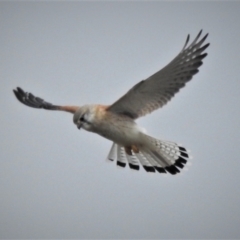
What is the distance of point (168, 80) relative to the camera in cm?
768

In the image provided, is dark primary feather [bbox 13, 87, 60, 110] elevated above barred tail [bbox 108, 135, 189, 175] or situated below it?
above

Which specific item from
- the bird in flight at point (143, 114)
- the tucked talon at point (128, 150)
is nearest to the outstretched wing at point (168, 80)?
the bird in flight at point (143, 114)

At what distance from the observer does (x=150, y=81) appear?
7.62m

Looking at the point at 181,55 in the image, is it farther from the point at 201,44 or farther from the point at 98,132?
the point at 98,132

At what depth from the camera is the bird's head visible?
7.94 meters

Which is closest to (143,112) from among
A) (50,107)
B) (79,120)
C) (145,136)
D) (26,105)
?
(145,136)

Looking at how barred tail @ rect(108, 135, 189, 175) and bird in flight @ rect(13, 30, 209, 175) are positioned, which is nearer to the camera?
bird in flight @ rect(13, 30, 209, 175)

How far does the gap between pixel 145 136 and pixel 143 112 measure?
39 centimetres

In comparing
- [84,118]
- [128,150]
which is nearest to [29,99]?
[128,150]

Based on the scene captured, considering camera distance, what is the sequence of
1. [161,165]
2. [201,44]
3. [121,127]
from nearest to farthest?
[201,44]
[121,127]
[161,165]

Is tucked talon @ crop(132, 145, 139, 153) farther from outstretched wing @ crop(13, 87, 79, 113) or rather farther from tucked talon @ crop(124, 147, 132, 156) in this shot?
outstretched wing @ crop(13, 87, 79, 113)

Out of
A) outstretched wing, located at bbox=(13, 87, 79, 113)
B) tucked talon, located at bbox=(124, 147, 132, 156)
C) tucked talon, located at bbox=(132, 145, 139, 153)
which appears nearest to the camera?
tucked talon, located at bbox=(132, 145, 139, 153)

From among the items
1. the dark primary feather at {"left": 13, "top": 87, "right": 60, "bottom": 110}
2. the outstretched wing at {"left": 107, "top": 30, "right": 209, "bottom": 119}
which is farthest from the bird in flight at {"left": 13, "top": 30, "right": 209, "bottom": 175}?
the dark primary feather at {"left": 13, "top": 87, "right": 60, "bottom": 110}

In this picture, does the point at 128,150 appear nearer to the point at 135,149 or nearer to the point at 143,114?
the point at 135,149
